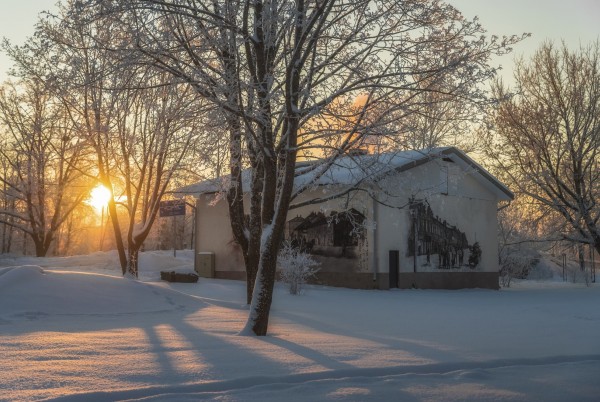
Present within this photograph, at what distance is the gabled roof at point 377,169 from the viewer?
11.9 m

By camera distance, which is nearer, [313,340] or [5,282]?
[313,340]

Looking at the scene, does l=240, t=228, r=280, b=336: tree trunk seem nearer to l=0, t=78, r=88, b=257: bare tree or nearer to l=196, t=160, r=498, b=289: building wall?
l=196, t=160, r=498, b=289: building wall

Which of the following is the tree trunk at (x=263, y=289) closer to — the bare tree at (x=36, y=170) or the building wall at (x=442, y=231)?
the building wall at (x=442, y=231)

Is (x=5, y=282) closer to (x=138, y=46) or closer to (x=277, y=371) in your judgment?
(x=138, y=46)

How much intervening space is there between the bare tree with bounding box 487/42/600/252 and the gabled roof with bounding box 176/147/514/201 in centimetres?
126

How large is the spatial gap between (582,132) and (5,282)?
22.0 meters

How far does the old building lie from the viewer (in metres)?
22.5

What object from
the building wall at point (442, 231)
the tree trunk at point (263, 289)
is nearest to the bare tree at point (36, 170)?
the building wall at point (442, 231)

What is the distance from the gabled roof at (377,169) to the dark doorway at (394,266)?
10.7 ft

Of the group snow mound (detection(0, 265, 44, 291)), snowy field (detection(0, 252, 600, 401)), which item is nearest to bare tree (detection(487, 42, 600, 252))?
snowy field (detection(0, 252, 600, 401))

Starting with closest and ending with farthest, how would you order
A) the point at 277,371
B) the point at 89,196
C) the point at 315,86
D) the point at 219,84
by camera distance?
the point at 277,371 → the point at 219,84 → the point at 315,86 → the point at 89,196

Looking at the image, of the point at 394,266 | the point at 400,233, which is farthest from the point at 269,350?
the point at 400,233

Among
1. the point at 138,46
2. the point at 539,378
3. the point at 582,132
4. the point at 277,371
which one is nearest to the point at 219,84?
the point at 138,46

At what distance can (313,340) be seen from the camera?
8977 mm
